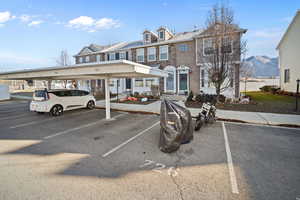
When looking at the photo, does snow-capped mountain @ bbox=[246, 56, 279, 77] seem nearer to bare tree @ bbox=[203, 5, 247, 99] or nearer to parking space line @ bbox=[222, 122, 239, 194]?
bare tree @ bbox=[203, 5, 247, 99]

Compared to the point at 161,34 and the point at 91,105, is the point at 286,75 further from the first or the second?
the point at 91,105

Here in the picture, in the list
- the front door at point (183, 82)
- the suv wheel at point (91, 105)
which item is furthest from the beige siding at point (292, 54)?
the suv wheel at point (91, 105)

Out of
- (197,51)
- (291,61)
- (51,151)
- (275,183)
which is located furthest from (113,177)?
(291,61)

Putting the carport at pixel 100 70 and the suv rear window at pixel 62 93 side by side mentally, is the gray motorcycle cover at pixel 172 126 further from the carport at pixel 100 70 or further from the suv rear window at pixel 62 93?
the suv rear window at pixel 62 93

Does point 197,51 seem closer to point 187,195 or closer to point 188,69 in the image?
point 188,69

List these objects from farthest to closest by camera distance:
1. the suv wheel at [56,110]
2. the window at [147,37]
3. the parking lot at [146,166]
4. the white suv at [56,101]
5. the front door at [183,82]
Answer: the window at [147,37], the front door at [183,82], the suv wheel at [56,110], the white suv at [56,101], the parking lot at [146,166]

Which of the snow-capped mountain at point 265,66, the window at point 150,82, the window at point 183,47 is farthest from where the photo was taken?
the snow-capped mountain at point 265,66

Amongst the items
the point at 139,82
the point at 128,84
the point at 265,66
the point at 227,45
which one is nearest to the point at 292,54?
the point at 227,45

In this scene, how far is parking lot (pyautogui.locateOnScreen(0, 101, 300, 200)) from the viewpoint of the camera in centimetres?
237

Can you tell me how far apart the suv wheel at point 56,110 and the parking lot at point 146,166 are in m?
2.68

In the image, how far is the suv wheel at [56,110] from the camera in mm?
8008

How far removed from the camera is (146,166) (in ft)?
10.3

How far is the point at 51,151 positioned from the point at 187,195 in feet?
12.3

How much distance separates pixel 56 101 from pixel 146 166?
7489 mm
